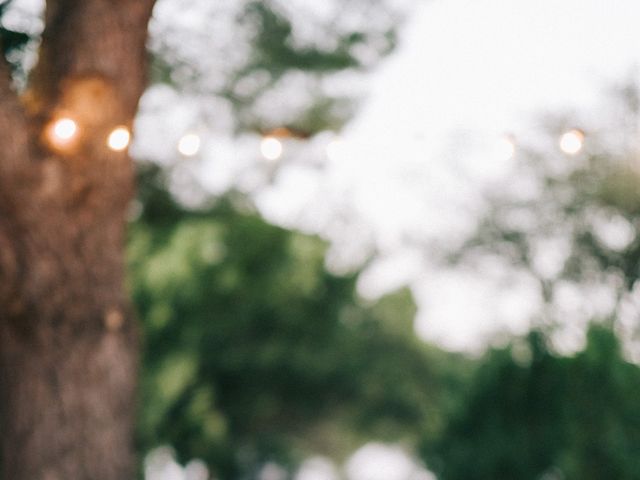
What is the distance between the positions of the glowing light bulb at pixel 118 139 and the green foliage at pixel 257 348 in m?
6.92

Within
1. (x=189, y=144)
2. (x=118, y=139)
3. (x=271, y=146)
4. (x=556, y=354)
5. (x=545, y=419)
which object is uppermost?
(x=189, y=144)

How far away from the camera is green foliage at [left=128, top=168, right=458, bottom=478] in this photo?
665 inches

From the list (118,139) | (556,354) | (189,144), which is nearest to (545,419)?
(556,354)

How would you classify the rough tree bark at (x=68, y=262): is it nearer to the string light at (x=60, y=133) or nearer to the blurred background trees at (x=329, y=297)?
the string light at (x=60, y=133)

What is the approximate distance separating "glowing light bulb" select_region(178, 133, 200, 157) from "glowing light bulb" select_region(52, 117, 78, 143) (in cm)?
233

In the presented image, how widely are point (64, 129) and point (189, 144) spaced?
8.16 feet

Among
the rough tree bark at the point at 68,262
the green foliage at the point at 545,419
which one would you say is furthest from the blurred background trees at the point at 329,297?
the rough tree bark at the point at 68,262

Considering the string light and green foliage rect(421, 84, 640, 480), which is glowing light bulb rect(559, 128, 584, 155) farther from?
the string light

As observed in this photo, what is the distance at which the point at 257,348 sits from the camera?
893 inches

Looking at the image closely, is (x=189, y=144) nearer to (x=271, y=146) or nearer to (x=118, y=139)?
(x=271, y=146)

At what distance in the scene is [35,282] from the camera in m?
4.16

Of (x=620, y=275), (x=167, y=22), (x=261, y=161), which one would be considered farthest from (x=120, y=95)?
(x=620, y=275)

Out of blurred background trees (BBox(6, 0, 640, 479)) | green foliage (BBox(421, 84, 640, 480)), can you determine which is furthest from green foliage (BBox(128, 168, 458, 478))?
green foliage (BBox(421, 84, 640, 480))

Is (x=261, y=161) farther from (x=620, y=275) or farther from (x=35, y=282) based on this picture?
(x=620, y=275)
